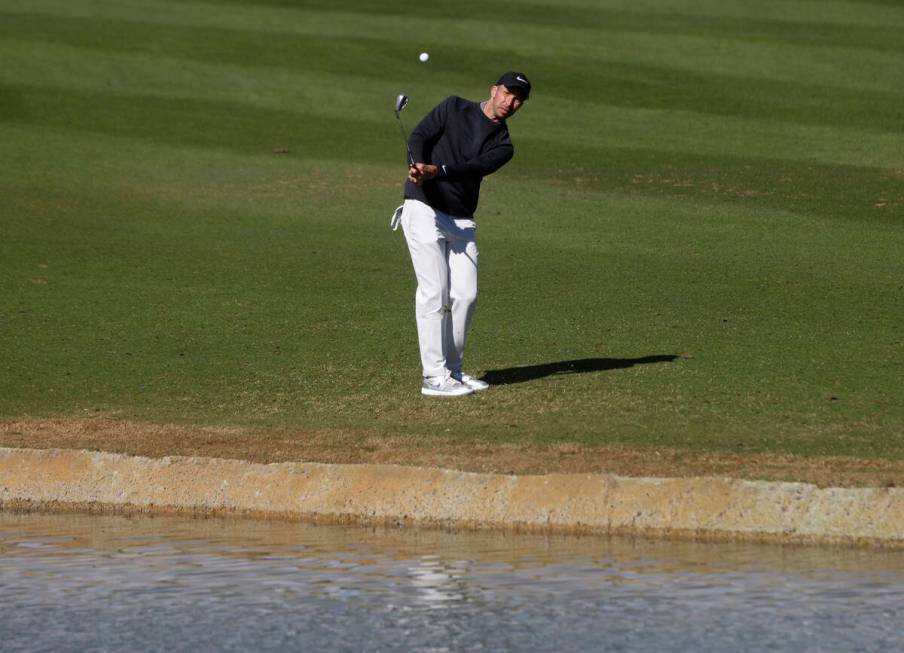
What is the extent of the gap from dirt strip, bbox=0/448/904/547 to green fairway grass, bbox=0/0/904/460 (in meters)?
1.19

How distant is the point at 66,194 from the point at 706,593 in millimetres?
14590

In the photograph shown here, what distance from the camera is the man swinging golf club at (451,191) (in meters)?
10.3

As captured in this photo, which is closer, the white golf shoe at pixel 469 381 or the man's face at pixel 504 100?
the man's face at pixel 504 100

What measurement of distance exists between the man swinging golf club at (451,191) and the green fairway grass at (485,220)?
0.70 metres

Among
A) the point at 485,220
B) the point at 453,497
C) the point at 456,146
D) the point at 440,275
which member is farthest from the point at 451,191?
the point at 485,220

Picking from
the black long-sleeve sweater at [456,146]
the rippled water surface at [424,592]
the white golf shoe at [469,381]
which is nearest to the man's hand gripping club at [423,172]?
the black long-sleeve sweater at [456,146]

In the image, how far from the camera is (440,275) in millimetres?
10602

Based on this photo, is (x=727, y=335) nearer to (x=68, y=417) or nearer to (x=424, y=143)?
(x=424, y=143)

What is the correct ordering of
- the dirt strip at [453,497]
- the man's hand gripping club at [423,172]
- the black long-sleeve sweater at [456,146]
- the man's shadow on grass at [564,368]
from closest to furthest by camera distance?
1. the dirt strip at [453,497]
2. the man's hand gripping club at [423,172]
3. the black long-sleeve sweater at [456,146]
4. the man's shadow on grass at [564,368]

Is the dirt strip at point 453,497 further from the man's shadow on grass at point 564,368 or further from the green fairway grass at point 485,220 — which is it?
the man's shadow on grass at point 564,368

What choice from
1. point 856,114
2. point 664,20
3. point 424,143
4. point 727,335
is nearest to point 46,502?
point 424,143

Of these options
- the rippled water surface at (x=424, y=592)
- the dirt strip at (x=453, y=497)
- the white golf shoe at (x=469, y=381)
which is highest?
the white golf shoe at (x=469, y=381)

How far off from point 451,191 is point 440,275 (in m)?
0.54

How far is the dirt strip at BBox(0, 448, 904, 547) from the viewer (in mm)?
7863
